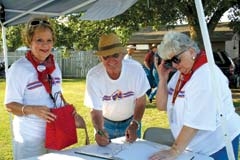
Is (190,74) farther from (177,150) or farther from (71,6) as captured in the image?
(71,6)

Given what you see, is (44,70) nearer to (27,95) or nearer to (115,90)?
(27,95)

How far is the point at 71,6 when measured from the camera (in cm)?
433

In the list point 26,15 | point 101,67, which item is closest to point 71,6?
point 26,15

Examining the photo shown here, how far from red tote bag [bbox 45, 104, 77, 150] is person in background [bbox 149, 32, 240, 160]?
60 centimetres

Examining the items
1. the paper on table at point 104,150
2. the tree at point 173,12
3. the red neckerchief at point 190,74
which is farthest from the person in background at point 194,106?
the tree at point 173,12

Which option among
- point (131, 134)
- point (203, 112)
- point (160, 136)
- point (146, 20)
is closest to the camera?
point (203, 112)

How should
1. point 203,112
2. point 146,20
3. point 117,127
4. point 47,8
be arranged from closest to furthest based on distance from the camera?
point 203,112 < point 117,127 < point 47,8 < point 146,20

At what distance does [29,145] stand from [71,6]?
1904 millimetres

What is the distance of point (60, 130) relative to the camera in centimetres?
272

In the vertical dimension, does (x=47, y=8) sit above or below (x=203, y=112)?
above

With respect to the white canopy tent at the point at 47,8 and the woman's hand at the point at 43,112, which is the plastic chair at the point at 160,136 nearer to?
the woman's hand at the point at 43,112

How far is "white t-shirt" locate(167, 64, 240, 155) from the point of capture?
241cm

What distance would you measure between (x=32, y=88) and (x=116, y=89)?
0.79m

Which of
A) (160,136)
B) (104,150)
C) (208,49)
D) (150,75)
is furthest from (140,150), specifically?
(150,75)
